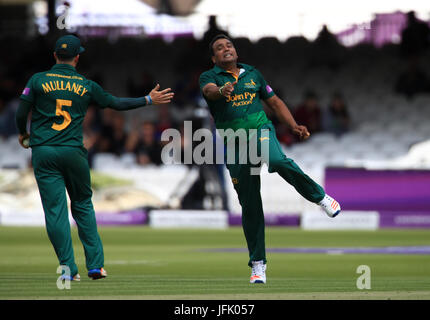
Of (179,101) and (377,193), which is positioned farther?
(179,101)

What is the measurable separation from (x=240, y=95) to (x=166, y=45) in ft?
59.3

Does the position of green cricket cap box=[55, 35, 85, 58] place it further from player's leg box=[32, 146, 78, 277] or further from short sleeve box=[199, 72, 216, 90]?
short sleeve box=[199, 72, 216, 90]

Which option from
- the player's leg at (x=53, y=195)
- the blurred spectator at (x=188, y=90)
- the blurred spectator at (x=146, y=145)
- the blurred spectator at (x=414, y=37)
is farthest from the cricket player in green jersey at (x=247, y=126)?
the blurred spectator at (x=414, y=37)

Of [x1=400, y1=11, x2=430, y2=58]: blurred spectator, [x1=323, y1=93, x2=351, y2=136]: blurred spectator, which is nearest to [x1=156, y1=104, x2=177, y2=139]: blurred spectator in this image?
[x1=323, y1=93, x2=351, y2=136]: blurred spectator

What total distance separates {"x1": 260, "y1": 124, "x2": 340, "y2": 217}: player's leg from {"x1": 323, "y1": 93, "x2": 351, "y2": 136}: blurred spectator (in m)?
15.0

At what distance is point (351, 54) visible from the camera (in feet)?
83.5

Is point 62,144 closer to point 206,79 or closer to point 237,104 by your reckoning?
point 206,79

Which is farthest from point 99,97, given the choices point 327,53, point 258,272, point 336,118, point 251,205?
point 327,53

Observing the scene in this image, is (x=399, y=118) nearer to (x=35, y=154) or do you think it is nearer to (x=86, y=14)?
(x=86, y=14)

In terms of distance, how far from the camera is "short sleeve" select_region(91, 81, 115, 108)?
26.1 feet

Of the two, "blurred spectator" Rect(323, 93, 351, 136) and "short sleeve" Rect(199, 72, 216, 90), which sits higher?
"blurred spectator" Rect(323, 93, 351, 136)
